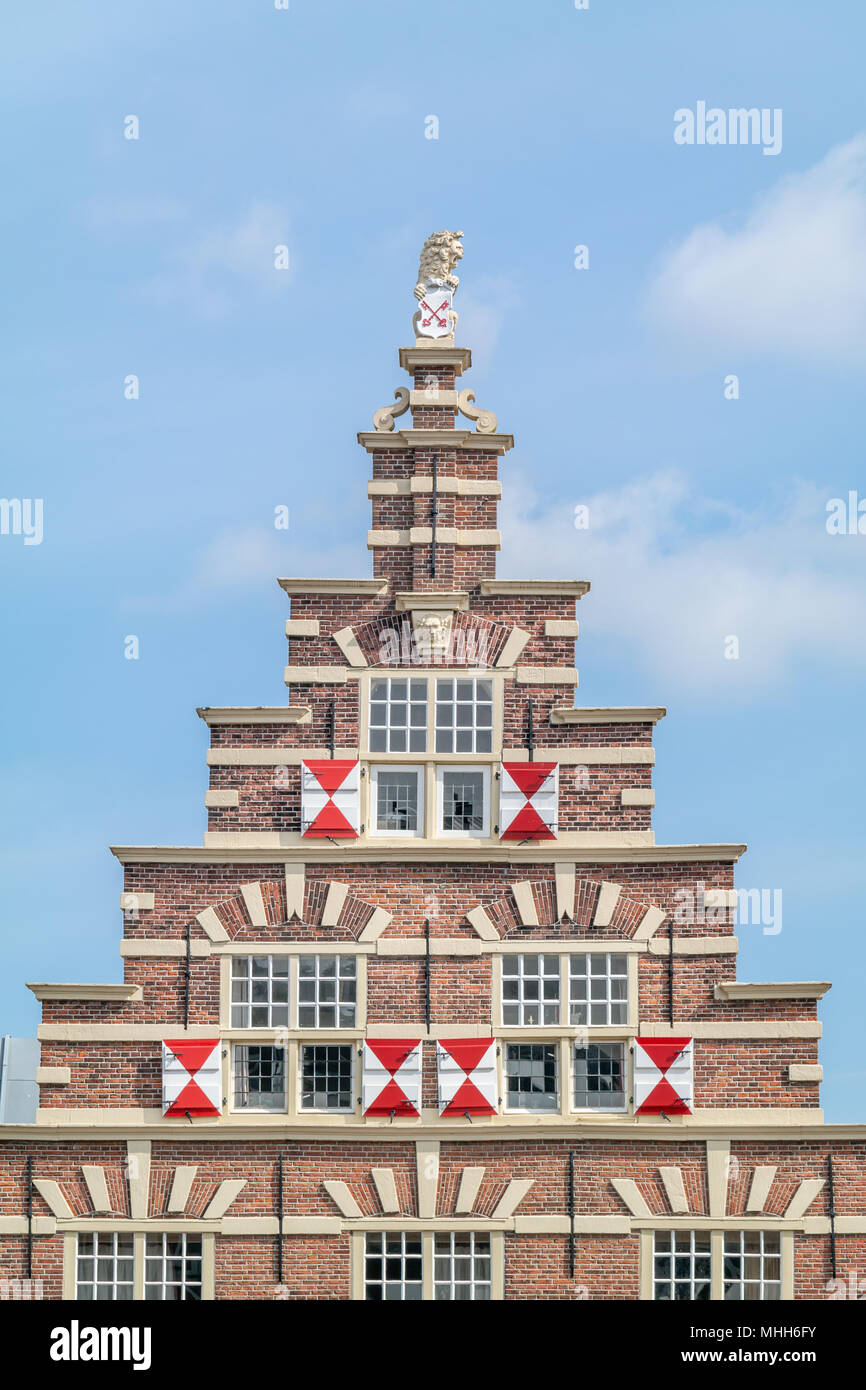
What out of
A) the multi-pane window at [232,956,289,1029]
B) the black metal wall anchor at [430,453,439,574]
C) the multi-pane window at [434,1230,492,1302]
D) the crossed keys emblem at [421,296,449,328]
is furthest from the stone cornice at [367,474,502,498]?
the multi-pane window at [434,1230,492,1302]

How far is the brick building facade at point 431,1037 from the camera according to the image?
22.4 m

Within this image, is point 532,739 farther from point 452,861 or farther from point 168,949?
point 168,949

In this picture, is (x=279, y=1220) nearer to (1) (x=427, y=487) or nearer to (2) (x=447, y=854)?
(2) (x=447, y=854)

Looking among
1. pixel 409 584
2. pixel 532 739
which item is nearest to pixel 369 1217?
pixel 532 739

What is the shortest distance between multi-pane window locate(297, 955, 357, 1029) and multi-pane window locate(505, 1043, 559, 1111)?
A: 211cm

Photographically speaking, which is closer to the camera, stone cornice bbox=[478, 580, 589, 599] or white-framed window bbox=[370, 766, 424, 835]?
white-framed window bbox=[370, 766, 424, 835]

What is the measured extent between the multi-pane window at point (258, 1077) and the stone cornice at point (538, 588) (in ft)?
21.7

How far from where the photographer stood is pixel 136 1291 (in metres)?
22.4

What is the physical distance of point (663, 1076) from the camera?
2266cm

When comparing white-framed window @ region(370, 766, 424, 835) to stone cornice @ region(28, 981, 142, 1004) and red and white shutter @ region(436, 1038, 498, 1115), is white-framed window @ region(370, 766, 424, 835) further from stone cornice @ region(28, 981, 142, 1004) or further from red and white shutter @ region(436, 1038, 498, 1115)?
stone cornice @ region(28, 981, 142, 1004)

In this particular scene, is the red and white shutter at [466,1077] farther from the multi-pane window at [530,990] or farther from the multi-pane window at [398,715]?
the multi-pane window at [398,715]

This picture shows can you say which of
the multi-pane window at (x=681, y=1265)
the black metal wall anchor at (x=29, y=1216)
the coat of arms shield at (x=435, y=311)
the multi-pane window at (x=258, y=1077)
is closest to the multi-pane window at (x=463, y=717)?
the multi-pane window at (x=258, y=1077)

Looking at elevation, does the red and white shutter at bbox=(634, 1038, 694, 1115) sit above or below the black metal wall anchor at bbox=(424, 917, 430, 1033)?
below

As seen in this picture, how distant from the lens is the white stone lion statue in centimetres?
2516
